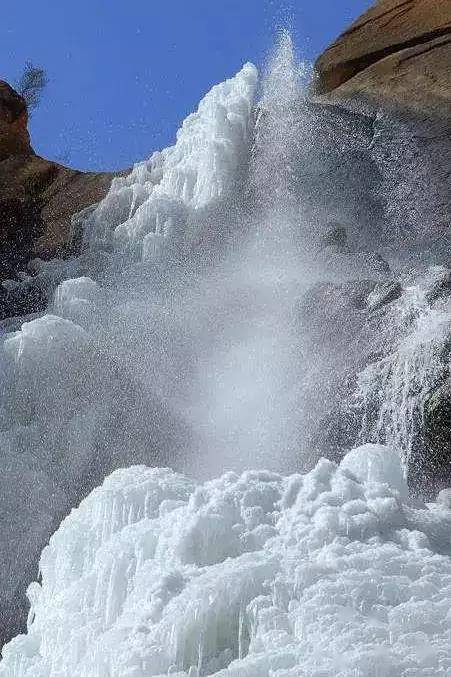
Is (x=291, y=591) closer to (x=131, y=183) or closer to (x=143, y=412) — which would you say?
(x=143, y=412)

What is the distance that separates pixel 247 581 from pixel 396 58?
13426 mm

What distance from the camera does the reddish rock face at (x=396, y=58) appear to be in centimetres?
1507

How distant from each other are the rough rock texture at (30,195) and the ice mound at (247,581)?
10.5m

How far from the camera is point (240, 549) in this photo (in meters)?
5.07

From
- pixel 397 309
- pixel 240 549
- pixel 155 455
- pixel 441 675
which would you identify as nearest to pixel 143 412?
pixel 155 455

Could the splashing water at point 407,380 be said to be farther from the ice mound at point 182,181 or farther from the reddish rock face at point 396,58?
the reddish rock face at point 396,58

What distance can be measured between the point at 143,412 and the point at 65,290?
3368 millimetres

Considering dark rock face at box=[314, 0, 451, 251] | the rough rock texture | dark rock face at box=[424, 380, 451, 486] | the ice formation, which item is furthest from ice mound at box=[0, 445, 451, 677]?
the rough rock texture

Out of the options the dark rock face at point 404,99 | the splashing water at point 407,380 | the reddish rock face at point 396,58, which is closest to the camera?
the splashing water at point 407,380

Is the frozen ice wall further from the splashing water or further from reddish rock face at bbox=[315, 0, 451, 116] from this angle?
reddish rock face at bbox=[315, 0, 451, 116]

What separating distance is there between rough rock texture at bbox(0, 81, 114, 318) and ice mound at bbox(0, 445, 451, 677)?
415 inches

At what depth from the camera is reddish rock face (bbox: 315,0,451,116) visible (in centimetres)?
1507

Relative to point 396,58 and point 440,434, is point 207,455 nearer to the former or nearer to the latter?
point 440,434

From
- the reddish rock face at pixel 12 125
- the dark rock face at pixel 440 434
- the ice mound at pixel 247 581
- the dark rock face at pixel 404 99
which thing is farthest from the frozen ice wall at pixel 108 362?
the reddish rock face at pixel 12 125
